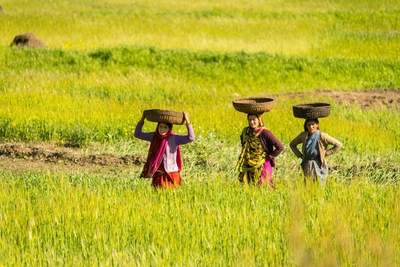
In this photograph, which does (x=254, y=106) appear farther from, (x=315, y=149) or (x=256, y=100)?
(x=315, y=149)

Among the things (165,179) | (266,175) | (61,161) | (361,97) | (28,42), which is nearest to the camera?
(165,179)

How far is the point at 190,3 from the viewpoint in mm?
38281

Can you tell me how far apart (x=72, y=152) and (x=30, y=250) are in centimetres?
485

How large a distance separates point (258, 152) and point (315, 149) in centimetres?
57

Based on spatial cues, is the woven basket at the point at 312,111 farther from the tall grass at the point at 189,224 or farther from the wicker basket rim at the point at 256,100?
the tall grass at the point at 189,224

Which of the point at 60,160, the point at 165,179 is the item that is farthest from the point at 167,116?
the point at 60,160

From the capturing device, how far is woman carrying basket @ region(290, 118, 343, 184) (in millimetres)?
7637

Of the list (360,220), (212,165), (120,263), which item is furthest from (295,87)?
(120,263)

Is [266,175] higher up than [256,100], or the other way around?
[256,100]

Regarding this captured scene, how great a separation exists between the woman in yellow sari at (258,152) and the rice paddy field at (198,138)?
0.62 ft

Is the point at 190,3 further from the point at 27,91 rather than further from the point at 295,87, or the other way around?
the point at 27,91

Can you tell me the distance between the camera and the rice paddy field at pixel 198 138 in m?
5.55

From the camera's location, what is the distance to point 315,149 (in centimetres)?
765

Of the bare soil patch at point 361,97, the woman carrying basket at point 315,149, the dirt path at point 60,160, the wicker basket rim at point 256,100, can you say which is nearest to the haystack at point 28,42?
the bare soil patch at point 361,97
